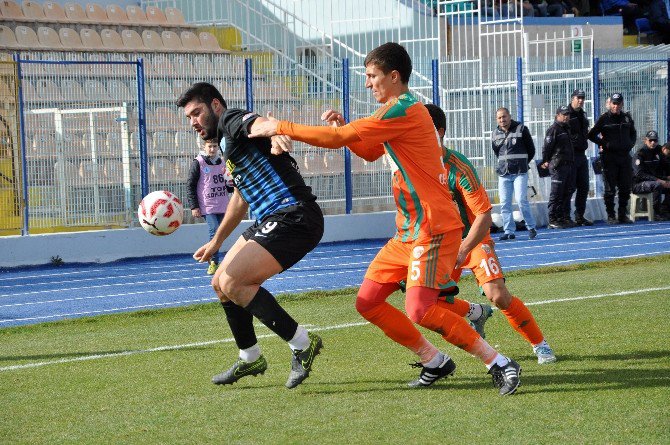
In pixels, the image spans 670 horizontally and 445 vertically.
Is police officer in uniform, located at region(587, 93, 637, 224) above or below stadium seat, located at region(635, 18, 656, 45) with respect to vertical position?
below

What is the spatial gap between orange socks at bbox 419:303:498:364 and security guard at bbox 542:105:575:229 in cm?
1315

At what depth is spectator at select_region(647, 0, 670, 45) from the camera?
31.5 m

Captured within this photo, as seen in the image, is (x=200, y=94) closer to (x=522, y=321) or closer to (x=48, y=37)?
(x=522, y=321)

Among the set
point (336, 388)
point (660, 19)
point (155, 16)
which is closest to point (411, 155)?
point (336, 388)

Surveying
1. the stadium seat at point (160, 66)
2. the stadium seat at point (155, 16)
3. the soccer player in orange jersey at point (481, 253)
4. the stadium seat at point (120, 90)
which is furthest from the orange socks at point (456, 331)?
the stadium seat at point (155, 16)

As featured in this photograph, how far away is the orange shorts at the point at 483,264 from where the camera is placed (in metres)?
7.13

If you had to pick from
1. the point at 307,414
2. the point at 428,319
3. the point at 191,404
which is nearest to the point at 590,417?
the point at 428,319

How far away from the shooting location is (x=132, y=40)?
22.8 m

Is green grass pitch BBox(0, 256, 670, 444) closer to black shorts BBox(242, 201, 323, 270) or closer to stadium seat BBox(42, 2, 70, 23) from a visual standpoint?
black shorts BBox(242, 201, 323, 270)

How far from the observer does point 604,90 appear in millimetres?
21516

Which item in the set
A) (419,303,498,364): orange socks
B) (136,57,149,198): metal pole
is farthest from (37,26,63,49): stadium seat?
(419,303,498,364): orange socks

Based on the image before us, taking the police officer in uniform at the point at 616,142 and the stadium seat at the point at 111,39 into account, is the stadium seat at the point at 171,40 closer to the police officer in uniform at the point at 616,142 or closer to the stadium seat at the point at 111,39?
the stadium seat at the point at 111,39

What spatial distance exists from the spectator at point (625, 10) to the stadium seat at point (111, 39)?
16139 mm

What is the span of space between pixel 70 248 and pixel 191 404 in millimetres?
10441
